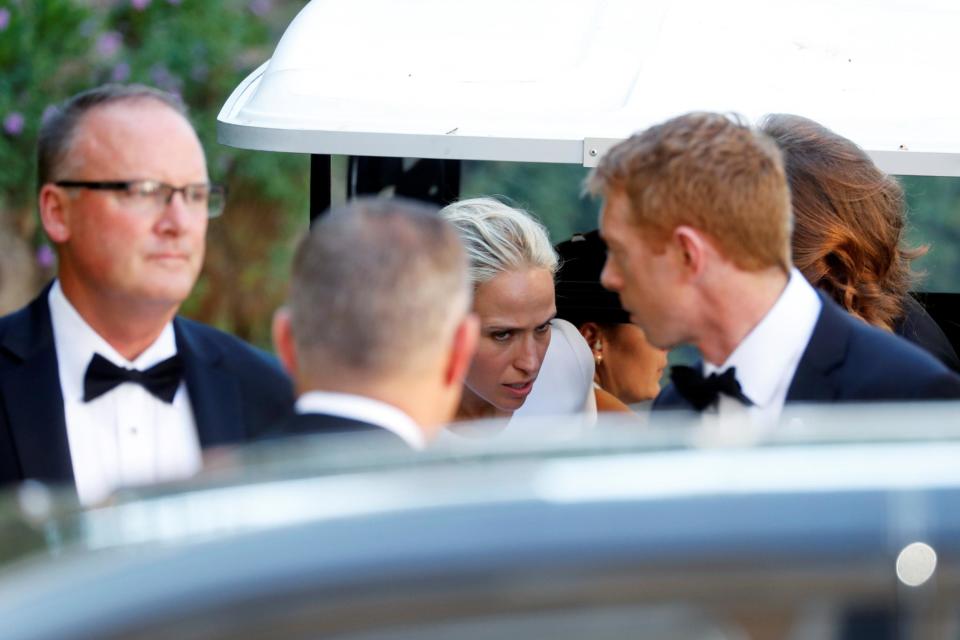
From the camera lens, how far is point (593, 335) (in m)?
4.00

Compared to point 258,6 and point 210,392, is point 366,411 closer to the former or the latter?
point 210,392

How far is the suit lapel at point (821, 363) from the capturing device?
92.3 inches

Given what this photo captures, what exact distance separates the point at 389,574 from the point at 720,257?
48.8 inches

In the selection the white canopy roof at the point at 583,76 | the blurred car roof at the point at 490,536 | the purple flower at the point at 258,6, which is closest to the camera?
the blurred car roof at the point at 490,536

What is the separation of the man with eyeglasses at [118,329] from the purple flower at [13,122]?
4684 mm

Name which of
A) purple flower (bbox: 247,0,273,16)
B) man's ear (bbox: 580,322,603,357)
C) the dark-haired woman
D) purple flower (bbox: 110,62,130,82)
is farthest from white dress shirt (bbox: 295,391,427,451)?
purple flower (bbox: 247,0,273,16)

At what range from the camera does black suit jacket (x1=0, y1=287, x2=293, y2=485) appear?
2.43 m

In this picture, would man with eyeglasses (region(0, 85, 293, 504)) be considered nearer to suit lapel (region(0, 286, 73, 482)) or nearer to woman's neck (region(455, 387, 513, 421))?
suit lapel (region(0, 286, 73, 482))

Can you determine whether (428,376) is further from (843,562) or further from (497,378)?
(497,378)

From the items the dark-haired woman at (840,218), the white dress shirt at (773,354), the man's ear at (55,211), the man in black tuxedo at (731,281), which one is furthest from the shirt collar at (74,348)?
the dark-haired woman at (840,218)

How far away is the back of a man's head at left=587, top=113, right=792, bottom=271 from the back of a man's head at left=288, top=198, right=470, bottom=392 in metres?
0.57

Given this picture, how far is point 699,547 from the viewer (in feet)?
4.35

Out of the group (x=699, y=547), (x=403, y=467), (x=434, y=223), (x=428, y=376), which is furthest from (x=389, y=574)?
(x=434, y=223)

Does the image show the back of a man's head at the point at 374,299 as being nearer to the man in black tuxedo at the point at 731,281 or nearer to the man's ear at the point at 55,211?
the man in black tuxedo at the point at 731,281
